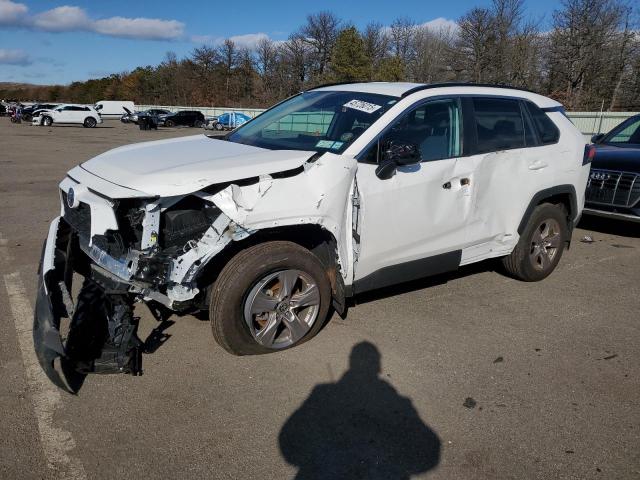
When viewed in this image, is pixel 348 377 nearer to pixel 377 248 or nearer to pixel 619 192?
pixel 377 248

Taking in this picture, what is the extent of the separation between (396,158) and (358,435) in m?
1.87

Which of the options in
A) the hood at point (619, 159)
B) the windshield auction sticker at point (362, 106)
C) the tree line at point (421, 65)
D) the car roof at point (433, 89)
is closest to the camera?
the windshield auction sticker at point (362, 106)

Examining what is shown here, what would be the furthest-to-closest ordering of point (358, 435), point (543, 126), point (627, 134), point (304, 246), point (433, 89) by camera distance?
point (627, 134) → point (543, 126) → point (433, 89) → point (304, 246) → point (358, 435)

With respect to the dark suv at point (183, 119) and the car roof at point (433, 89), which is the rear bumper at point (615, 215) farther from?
the dark suv at point (183, 119)

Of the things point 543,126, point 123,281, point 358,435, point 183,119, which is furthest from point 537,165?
point 183,119

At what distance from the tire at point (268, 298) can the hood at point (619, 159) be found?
5254 mm

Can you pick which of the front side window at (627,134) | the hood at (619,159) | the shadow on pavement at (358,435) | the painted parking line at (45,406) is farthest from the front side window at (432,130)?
the front side window at (627,134)

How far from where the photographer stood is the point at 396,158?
3633 millimetres

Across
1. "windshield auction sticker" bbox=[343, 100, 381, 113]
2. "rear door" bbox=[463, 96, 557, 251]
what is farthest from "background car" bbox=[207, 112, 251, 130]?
"windshield auction sticker" bbox=[343, 100, 381, 113]

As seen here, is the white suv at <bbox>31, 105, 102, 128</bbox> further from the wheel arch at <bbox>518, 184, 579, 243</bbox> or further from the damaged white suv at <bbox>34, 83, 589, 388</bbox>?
the wheel arch at <bbox>518, 184, 579, 243</bbox>

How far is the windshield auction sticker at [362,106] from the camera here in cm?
402

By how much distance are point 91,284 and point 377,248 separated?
6.76ft

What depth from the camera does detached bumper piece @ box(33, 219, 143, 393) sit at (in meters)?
2.99

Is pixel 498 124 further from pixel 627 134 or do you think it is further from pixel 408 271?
pixel 627 134
